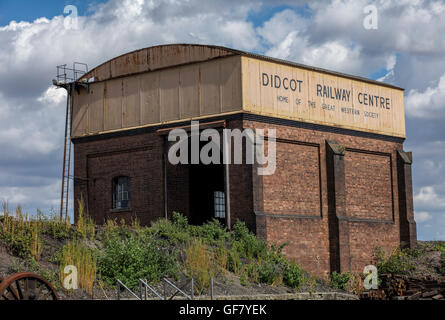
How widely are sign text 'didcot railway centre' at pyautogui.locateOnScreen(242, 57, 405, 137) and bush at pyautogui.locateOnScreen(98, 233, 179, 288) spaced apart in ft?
26.1

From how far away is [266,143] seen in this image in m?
26.0

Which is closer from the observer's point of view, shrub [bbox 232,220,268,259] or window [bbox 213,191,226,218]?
shrub [bbox 232,220,268,259]

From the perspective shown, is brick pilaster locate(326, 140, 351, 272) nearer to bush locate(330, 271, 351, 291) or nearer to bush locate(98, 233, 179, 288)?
bush locate(330, 271, 351, 291)

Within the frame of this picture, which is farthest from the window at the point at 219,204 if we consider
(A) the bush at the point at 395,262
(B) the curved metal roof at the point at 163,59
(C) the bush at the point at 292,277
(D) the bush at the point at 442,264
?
(D) the bush at the point at 442,264

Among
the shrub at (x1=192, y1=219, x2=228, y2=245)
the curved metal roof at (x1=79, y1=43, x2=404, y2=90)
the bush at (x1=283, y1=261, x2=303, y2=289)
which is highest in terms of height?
the curved metal roof at (x1=79, y1=43, x2=404, y2=90)

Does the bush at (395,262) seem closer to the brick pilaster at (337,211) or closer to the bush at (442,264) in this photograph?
the bush at (442,264)

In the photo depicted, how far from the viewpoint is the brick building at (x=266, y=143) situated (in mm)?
25969

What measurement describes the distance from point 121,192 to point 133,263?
11.1 m

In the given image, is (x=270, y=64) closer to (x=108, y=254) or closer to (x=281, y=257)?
(x=281, y=257)

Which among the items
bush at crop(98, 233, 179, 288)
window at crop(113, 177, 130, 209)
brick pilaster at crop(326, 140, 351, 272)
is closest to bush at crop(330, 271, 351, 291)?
brick pilaster at crop(326, 140, 351, 272)

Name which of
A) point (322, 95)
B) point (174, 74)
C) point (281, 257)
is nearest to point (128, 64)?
point (174, 74)

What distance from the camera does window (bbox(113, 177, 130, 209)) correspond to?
1155 inches

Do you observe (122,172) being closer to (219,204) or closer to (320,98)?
(219,204)

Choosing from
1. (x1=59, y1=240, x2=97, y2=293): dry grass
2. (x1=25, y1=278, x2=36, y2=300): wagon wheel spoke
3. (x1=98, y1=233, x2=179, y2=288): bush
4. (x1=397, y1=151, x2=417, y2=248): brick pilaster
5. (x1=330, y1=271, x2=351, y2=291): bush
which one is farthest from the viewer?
(x1=397, y1=151, x2=417, y2=248): brick pilaster
